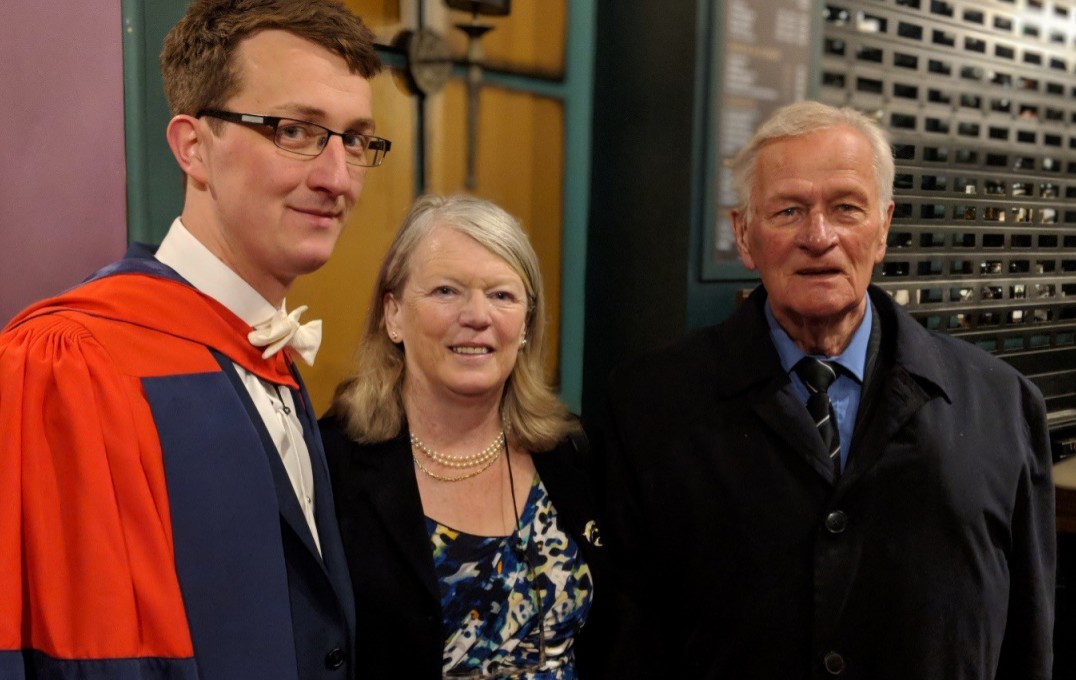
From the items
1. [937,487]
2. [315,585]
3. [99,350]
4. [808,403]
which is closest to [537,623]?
[315,585]

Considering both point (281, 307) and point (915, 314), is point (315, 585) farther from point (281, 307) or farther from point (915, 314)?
point (915, 314)

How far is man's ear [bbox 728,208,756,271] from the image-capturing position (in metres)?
2.20

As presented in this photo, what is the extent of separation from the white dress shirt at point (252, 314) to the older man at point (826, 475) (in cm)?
78

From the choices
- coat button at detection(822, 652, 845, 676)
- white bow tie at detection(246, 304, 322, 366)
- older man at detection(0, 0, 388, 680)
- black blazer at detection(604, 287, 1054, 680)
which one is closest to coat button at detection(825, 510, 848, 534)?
black blazer at detection(604, 287, 1054, 680)

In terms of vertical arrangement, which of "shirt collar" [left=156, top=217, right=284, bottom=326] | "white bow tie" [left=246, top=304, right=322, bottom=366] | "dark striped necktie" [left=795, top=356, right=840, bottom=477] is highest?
"shirt collar" [left=156, top=217, right=284, bottom=326]

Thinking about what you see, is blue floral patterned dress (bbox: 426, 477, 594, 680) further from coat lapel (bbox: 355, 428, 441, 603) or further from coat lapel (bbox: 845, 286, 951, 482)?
coat lapel (bbox: 845, 286, 951, 482)

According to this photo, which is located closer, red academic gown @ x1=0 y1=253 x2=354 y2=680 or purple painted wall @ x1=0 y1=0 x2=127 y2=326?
red academic gown @ x1=0 y1=253 x2=354 y2=680

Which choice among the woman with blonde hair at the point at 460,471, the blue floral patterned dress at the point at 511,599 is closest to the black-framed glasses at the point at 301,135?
the woman with blonde hair at the point at 460,471

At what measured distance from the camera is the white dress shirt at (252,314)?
1562mm

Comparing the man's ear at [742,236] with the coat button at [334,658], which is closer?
the coat button at [334,658]

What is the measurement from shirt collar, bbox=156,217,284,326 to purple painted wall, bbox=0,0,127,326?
1.92 feet

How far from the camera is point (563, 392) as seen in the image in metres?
3.42

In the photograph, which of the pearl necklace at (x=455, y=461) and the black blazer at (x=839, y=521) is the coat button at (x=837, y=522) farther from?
the pearl necklace at (x=455, y=461)

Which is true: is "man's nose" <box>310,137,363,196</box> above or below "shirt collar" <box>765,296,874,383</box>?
above
